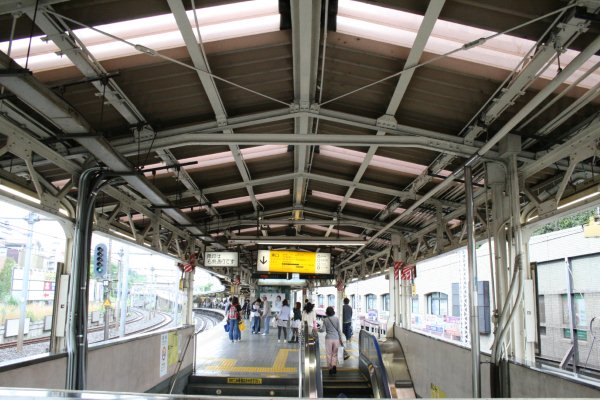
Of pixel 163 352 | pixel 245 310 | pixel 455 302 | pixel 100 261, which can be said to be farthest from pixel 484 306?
pixel 245 310

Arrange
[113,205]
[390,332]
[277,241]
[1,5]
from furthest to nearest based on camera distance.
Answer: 1. [390,332]
2. [277,241]
3. [113,205]
4. [1,5]

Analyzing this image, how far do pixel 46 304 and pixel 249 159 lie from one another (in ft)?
18.5

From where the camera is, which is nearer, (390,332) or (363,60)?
(363,60)

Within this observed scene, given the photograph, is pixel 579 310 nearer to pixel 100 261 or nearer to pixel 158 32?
pixel 100 261

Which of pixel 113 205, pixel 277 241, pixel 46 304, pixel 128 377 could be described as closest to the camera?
pixel 128 377

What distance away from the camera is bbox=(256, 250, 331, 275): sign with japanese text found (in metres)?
11.2

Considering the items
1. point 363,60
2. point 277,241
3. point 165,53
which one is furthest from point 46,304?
point 363,60

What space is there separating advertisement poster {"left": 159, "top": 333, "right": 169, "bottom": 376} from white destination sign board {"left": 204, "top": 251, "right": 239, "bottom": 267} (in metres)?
3.38

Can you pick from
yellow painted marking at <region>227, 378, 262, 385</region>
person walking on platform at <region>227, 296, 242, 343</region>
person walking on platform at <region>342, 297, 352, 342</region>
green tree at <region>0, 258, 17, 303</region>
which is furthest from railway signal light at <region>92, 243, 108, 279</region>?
person walking on platform at <region>342, 297, 352, 342</region>

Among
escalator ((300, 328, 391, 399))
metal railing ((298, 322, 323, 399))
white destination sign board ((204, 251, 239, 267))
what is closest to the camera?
metal railing ((298, 322, 323, 399))

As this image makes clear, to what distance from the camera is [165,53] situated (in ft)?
14.5

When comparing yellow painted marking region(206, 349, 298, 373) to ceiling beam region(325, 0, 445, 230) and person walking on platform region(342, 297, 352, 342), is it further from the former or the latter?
ceiling beam region(325, 0, 445, 230)

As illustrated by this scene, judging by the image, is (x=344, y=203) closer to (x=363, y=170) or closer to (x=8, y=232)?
(x=363, y=170)

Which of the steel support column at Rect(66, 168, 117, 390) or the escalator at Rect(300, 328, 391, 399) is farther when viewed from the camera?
the escalator at Rect(300, 328, 391, 399)
